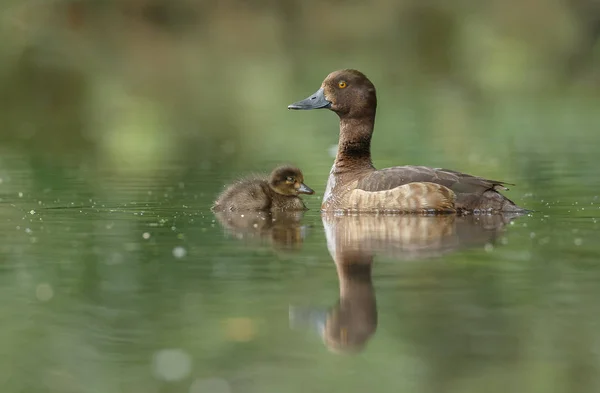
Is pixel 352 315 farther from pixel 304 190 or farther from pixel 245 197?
pixel 304 190

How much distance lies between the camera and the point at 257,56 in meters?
33.6

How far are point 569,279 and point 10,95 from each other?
2209 cm

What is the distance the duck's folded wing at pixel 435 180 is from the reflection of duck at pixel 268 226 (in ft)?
2.64

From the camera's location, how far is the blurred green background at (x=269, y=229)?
598 cm

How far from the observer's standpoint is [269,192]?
40.9 feet

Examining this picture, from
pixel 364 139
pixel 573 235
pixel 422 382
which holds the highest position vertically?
pixel 364 139

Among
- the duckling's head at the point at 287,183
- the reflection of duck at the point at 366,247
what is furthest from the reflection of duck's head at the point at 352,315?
the duckling's head at the point at 287,183

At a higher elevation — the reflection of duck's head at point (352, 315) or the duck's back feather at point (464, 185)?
the duck's back feather at point (464, 185)

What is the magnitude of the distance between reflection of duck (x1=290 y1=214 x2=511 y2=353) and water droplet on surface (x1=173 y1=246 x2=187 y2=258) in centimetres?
98

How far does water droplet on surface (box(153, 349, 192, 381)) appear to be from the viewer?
575 centimetres

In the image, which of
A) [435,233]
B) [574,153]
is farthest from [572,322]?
[574,153]

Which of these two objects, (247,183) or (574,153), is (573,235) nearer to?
(247,183)

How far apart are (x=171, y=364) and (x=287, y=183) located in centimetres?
660

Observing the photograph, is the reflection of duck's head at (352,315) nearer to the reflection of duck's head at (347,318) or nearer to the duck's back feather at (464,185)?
the reflection of duck's head at (347,318)
